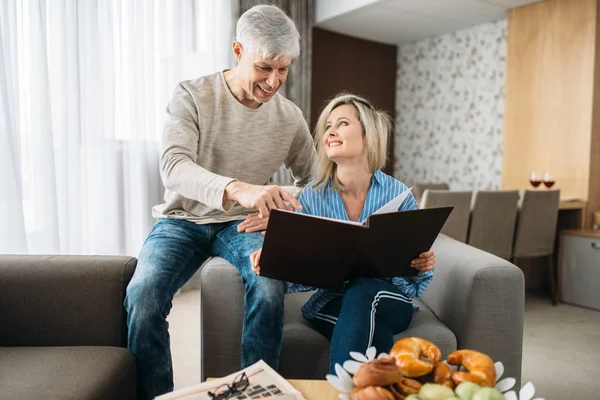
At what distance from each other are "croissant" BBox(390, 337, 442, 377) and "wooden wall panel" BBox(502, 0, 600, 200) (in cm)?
343

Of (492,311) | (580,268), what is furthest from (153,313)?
(580,268)

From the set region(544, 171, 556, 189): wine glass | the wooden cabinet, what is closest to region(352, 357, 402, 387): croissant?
the wooden cabinet

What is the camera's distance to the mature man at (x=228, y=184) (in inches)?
53.6

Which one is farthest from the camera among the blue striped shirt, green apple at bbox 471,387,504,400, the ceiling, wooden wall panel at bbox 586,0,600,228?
the ceiling

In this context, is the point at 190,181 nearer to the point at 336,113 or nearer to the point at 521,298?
the point at 336,113

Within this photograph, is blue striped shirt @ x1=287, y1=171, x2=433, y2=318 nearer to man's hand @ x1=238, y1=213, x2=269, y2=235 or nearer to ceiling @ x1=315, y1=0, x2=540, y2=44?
man's hand @ x1=238, y1=213, x2=269, y2=235

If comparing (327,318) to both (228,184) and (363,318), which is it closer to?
(363,318)

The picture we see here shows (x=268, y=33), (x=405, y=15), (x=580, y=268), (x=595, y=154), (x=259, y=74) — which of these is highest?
(x=405, y=15)

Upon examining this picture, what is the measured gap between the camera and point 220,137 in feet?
5.68

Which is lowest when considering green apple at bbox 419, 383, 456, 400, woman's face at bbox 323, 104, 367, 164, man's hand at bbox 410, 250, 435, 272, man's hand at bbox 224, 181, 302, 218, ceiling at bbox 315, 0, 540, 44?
green apple at bbox 419, 383, 456, 400

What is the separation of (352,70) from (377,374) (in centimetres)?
481

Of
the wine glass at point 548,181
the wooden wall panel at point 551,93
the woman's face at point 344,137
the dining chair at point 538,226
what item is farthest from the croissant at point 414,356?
the wooden wall panel at point 551,93

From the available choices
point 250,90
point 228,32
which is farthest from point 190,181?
point 228,32

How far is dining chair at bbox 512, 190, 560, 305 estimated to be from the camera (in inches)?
A: 135
